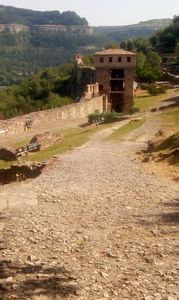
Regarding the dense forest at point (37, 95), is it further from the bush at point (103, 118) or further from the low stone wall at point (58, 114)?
the bush at point (103, 118)

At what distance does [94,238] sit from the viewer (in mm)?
11195

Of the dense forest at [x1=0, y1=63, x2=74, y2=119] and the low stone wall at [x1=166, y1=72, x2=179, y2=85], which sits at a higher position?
the low stone wall at [x1=166, y1=72, x2=179, y2=85]

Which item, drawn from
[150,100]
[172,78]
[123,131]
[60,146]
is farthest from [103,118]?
[172,78]

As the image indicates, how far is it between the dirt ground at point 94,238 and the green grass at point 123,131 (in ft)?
36.5

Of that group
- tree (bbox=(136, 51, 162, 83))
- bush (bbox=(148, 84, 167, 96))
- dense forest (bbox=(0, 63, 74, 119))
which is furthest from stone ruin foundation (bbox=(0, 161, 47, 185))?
tree (bbox=(136, 51, 162, 83))

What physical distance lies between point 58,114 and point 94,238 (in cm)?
3169

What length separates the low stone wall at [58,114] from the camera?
36156 millimetres

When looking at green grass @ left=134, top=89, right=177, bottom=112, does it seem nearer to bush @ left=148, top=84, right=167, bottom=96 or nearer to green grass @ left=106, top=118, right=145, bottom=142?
bush @ left=148, top=84, right=167, bottom=96

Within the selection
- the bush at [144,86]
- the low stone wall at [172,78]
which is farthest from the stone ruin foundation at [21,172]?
the low stone wall at [172,78]

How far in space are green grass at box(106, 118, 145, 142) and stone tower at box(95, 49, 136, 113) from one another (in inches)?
1049

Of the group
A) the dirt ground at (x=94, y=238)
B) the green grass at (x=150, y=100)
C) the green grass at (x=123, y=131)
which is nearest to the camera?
the dirt ground at (x=94, y=238)

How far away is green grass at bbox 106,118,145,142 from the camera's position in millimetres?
29391

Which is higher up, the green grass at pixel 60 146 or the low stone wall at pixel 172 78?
the low stone wall at pixel 172 78

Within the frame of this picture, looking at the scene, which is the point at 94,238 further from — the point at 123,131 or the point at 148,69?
the point at 148,69
